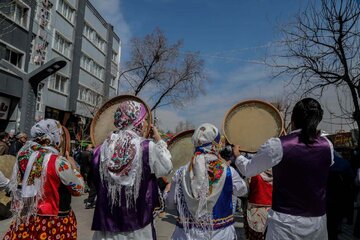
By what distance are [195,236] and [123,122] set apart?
121 centimetres

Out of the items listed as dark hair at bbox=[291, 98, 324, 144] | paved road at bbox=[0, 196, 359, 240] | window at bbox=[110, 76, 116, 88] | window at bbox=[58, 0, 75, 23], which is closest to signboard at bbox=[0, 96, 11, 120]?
window at bbox=[58, 0, 75, 23]

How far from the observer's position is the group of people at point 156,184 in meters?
2.63

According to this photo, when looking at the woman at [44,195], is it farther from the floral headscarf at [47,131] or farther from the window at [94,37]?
the window at [94,37]

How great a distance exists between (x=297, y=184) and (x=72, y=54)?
2812cm

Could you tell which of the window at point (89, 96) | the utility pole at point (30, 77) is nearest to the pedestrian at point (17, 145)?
the utility pole at point (30, 77)

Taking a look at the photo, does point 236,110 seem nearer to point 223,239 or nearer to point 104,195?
point 223,239

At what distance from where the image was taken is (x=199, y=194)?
3.02 meters

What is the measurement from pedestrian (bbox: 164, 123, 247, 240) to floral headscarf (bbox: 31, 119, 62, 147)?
1.18 meters

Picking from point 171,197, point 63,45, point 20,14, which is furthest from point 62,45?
point 171,197

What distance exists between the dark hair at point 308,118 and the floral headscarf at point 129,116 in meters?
1.26

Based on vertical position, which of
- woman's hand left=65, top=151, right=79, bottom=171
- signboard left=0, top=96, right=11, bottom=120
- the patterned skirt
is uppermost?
signboard left=0, top=96, right=11, bottom=120

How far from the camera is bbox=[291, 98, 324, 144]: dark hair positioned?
8.73ft

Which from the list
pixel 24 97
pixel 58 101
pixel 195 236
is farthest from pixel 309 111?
pixel 58 101

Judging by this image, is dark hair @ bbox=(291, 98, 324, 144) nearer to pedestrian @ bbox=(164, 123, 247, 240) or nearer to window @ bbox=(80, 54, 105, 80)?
pedestrian @ bbox=(164, 123, 247, 240)
